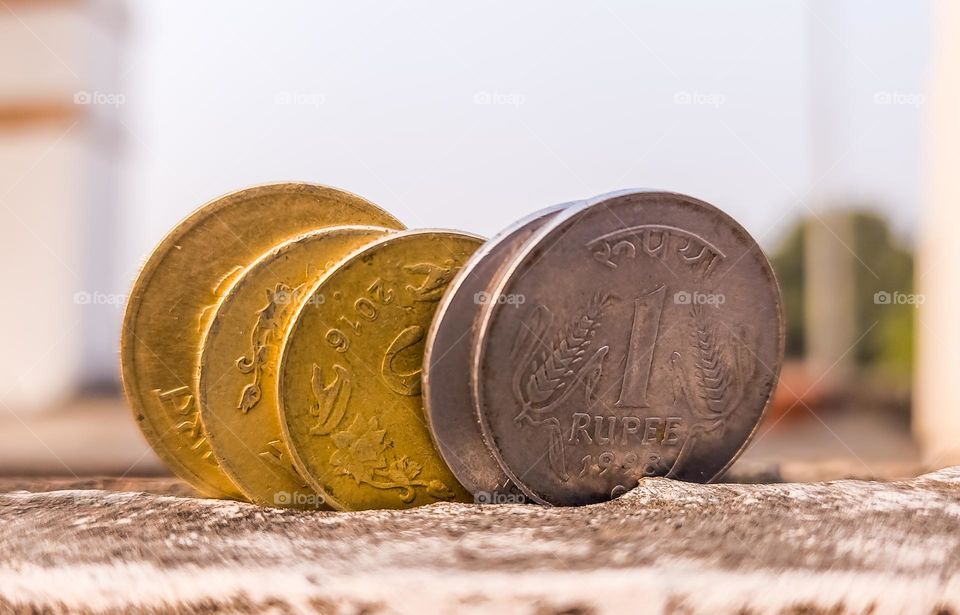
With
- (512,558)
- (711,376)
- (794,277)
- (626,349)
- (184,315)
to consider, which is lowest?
(512,558)

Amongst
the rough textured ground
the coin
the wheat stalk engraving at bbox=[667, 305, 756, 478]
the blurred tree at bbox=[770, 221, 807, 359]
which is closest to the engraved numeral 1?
the wheat stalk engraving at bbox=[667, 305, 756, 478]

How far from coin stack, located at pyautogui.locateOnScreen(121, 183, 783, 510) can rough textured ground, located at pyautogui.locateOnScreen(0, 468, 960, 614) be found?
173 millimetres

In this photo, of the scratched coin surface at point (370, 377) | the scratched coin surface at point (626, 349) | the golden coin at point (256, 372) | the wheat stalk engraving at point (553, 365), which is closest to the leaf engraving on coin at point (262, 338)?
the golden coin at point (256, 372)

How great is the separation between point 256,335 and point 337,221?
23.7 inches

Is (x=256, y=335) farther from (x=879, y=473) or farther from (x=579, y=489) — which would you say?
(x=879, y=473)

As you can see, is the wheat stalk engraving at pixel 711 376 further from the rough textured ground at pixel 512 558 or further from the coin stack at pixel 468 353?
the rough textured ground at pixel 512 558

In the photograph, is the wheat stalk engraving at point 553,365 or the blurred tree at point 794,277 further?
the blurred tree at point 794,277

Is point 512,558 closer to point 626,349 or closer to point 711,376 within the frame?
point 626,349

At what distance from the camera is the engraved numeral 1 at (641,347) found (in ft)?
9.09

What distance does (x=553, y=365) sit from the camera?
2654 millimetres

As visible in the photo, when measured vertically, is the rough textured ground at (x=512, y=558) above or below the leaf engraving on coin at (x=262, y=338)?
below

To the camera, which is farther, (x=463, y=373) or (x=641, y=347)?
(x=641, y=347)

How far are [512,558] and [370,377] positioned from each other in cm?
91

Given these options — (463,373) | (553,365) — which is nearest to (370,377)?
(463,373)
